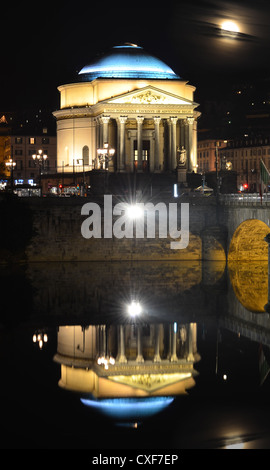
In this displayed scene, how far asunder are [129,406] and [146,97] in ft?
217

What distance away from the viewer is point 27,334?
4222cm

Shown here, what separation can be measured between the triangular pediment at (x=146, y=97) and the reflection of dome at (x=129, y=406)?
2552 inches

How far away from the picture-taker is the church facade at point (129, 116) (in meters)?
93.1

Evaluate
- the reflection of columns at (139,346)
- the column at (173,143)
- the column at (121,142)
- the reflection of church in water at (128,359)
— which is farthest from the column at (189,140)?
the reflection of columns at (139,346)

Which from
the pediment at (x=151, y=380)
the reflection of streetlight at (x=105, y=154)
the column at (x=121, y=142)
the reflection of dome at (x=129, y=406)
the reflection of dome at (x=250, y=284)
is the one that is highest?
the column at (x=121, y=142)

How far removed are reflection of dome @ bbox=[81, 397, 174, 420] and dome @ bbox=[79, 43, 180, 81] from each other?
69094 mm

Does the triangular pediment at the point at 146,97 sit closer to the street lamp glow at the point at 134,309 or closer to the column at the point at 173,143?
the column at the point at 173,143

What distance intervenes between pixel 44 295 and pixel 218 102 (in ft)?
491

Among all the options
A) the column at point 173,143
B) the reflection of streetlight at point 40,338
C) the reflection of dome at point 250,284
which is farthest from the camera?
the column at point 173,143

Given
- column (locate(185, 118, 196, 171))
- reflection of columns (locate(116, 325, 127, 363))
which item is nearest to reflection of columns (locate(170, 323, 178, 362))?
reflection of columns (locate(116, 325, 127, 363))

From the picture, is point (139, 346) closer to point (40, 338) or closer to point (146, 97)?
point (40, 338)

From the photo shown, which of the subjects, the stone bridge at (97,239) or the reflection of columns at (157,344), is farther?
the stone bridge at (97,239)

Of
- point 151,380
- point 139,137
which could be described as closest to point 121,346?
point 151,380
